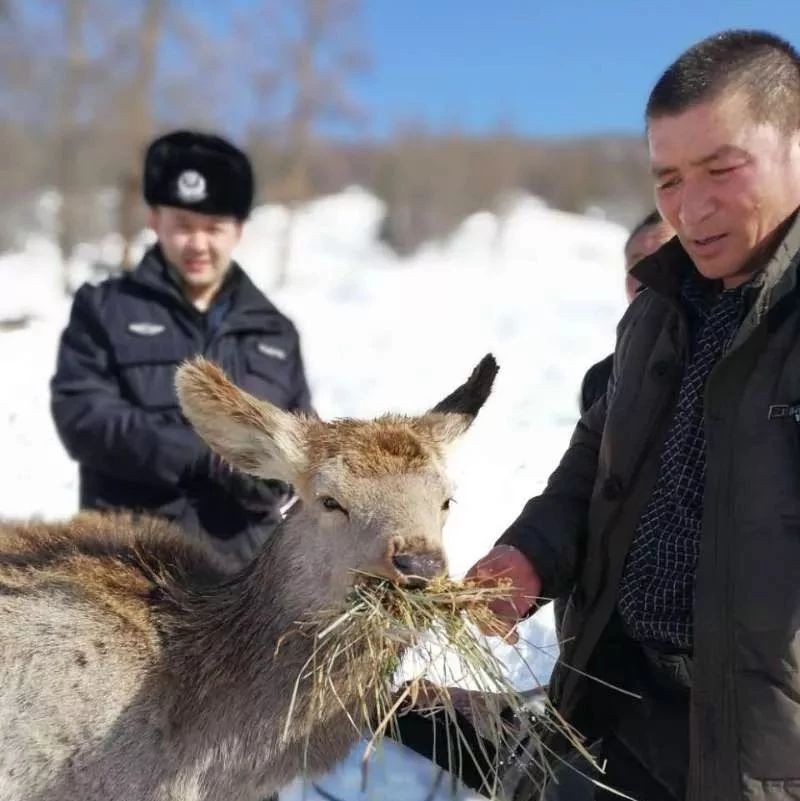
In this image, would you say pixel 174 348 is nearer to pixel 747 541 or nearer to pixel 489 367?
pixel 489 367

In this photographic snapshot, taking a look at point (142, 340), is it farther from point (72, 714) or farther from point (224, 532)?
point (72, 714)

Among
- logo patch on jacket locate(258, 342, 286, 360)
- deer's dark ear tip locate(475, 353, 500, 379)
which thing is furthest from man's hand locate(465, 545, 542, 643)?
Result: logo patch on jacket locate(258, 342, 286, 360)

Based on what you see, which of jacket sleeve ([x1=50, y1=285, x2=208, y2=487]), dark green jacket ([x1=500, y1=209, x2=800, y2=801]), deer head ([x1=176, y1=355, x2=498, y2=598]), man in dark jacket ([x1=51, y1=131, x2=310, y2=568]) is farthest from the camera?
man in dark jacket ([x1=51, y1=131, x2=310, y2=568])

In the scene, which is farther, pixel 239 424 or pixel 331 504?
pixel 239 424

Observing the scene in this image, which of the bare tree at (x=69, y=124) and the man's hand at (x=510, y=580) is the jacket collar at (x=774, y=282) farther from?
the bare tree at (x=69, y=124)

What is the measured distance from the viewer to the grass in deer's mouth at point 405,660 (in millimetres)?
2764

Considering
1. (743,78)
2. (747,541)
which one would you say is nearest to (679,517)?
(747,541)

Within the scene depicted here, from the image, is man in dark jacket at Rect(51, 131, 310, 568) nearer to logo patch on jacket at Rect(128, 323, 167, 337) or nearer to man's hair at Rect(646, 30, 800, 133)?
logo patch on jacket at Rect(128, 323, 167, 337)

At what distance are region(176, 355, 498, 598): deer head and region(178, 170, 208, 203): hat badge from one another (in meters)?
1.89

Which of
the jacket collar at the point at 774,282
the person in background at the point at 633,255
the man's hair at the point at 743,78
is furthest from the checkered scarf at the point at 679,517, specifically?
the person in background at the point at 633,255

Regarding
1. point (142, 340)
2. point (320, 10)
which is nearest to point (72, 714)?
point (142, 340)

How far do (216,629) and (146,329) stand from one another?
2.04 metres

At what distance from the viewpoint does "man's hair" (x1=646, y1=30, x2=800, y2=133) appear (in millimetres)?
2760

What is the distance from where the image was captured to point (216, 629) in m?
3.29
